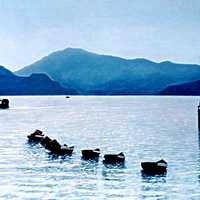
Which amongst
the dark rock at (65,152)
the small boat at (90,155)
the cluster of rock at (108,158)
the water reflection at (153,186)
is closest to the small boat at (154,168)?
the cluster of rock at (108,158)

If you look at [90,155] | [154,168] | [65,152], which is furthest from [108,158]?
[65,152]

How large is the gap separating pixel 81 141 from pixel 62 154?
88.0ft

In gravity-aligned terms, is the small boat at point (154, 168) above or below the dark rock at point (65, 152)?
below

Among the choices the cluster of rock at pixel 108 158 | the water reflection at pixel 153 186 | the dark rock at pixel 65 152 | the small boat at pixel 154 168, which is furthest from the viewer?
the dark rock at pixel 65 152

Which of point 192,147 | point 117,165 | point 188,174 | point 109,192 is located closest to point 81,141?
point 192,147

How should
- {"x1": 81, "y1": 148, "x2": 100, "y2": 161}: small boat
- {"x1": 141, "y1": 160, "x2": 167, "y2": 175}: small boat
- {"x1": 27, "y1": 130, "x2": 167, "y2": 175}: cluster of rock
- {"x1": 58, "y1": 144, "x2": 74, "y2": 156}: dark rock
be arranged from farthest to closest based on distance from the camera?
{"x1": 58, "y1": 144, "x2": 74, "y2": 156}: dark rock
{"x1": 81, "y1": 148, "x2": 100, "y2": 161}: small boat
{"x1": 27, "y1": 130, "x2": 167, "y2": 175}: cluster of rock
{"x1": 141, "y1": 160, "x2": 167, "y2": 175}: small boat

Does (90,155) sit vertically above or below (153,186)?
above

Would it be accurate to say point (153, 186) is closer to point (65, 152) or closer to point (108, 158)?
point (108, 158)

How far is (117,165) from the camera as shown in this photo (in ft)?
219

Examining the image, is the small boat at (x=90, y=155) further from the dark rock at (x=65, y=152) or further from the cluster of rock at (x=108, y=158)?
the dark rock at (x=65, y=152)

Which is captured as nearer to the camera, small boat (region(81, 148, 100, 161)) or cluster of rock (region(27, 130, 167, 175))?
cluster of rock (region(27, 130, 167, 175))

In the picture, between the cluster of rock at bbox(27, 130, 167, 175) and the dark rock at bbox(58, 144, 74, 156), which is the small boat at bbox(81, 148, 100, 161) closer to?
the cluster of rock at bbox(27, 130, 167, 175)

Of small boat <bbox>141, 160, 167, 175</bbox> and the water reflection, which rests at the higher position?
small boat <bbox>141, 160, 167, 175</bbox>

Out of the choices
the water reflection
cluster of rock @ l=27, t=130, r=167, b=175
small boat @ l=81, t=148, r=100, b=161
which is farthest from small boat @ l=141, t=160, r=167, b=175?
small boat @ l=81, t=148, r=100, b=161
